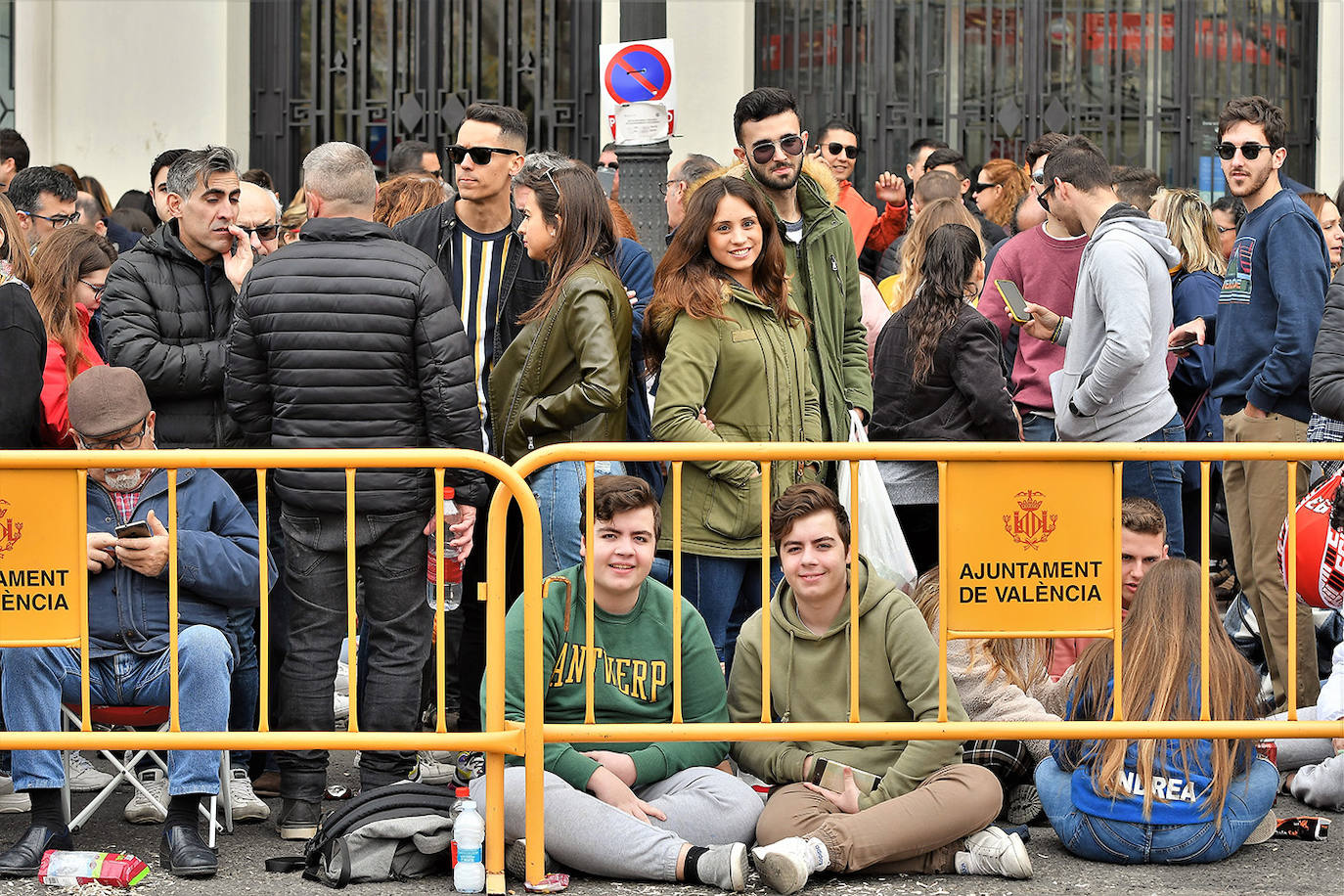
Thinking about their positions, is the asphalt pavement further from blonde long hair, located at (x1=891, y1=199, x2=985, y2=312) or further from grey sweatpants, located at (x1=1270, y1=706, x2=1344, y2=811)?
blonde long hair, located at (x1=891, y1=199, x2=985, y2=312)

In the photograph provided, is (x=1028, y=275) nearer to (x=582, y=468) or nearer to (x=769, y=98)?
(x=769, y=98)

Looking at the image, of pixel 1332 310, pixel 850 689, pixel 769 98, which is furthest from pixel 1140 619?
pixel 769 98

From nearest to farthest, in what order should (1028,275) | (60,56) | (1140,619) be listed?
(1140,619) < (1028,275) < (60,56)

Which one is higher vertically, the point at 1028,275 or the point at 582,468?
the point at 1028,275

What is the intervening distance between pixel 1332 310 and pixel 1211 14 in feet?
21.9

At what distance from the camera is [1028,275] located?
8.00m

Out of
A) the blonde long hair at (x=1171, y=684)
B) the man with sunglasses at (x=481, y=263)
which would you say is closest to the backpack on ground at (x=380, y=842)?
the man with sunglasses at (x=481, y=263)

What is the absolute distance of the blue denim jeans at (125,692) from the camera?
5.53m

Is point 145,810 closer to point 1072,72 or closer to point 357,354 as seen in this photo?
point 357,354

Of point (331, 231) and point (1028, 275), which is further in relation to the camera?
point (1028, 275)

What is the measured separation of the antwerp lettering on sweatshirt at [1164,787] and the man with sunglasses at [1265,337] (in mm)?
1488

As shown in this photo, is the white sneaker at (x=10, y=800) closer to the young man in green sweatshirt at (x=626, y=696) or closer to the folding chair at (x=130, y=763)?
the folding chair at (x=130, y=763)

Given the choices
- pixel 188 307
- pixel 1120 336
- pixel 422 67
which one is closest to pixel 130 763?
pixel 188 307

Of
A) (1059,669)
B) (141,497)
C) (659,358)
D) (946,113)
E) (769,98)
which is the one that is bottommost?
(1059,669)
